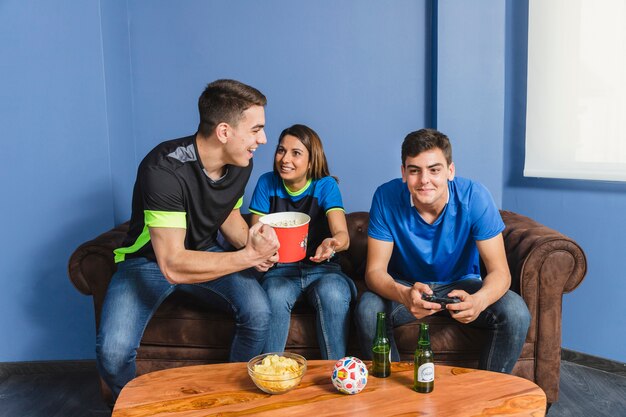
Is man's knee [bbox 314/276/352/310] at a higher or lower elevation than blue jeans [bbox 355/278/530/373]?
higher

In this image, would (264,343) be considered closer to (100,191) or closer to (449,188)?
(449,188)

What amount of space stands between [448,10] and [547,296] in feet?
5.13

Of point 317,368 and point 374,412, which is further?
point 317,368

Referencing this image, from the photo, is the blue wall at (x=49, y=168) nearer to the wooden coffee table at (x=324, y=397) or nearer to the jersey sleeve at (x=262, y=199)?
the jersey sleeve at (x=262, y=199)

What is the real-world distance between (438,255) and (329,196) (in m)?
0.57

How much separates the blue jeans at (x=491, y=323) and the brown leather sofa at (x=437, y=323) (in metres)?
0.08

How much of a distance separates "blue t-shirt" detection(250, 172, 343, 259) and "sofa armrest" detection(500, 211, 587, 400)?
0.82m

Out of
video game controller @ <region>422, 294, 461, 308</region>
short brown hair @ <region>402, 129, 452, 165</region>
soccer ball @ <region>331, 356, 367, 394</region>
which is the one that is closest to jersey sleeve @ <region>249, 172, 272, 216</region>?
short brown hair @ <region>402, 129, 452, 165</region>

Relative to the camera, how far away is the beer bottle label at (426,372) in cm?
154

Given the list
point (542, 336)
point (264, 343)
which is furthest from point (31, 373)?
point (542, 336)

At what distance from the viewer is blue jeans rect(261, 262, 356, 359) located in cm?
Result: 222

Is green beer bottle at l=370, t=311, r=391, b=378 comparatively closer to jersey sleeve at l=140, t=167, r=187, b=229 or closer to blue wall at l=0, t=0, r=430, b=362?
jersey sleeve at l=140, t=167, r=187, b=229

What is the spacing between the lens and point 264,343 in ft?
7.43

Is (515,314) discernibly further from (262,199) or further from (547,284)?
(262,199)
